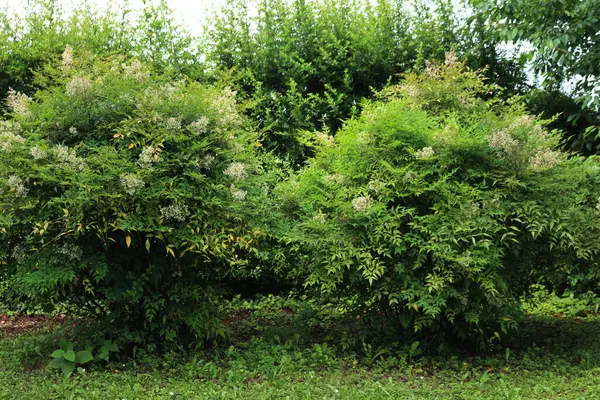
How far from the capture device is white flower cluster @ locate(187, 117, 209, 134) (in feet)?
17.1

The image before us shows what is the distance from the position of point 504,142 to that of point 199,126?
8.27 ft

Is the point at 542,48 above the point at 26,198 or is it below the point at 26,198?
above

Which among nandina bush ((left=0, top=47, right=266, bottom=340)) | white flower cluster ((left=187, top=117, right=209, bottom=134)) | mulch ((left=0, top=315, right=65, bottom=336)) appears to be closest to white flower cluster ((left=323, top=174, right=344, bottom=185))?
nandina bush ((left=0, top=47, right=266, bottom=340))

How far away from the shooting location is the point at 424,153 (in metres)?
5.23

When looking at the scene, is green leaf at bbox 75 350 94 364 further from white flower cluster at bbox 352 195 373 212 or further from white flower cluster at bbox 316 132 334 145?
white flower cluster at bbox 316 132 334 145

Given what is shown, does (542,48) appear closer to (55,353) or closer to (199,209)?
(199,209)

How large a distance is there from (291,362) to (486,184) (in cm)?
224

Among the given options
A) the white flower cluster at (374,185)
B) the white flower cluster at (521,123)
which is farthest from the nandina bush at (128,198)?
the white flower cluster at (521,123)

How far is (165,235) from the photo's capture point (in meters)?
5.02

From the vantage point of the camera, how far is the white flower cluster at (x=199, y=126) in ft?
17.1

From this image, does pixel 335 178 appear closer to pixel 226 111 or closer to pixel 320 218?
pixel 320 218

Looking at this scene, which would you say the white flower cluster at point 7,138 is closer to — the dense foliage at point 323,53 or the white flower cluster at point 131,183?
the white flower cluster at point 131,183

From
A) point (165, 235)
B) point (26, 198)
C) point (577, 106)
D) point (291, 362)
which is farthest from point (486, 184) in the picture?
point (577, 106)

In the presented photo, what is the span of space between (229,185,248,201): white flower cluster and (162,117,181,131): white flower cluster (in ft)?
2.14
